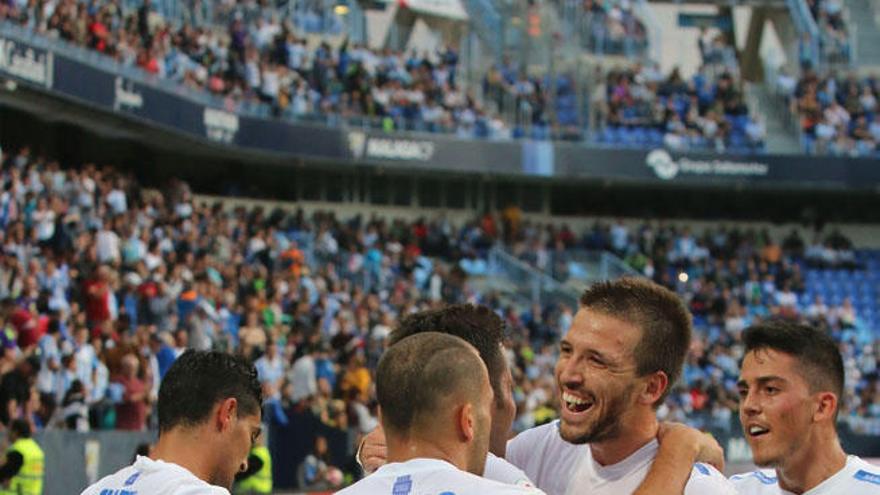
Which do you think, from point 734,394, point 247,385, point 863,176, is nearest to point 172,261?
point 734,394

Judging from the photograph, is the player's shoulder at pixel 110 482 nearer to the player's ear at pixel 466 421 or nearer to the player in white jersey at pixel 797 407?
the player's ear at pixel 466 421

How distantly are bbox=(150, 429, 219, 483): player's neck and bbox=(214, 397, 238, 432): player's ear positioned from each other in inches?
3.4

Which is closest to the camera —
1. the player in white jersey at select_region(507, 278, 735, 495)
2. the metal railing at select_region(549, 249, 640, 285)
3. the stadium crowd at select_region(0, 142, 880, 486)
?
the player in white jersey at select_region(507, 278, 735, 495)

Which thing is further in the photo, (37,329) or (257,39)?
(257,39)

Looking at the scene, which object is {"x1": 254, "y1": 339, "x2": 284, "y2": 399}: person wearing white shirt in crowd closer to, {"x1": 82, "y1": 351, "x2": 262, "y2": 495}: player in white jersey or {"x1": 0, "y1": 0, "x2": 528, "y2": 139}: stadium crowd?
{"x1": 0, "y1": 0, "x2": 528, "y2": 139}: stadium crowd

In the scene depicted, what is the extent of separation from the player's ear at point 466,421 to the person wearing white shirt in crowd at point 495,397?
461 millimetres

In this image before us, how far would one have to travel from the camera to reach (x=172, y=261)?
22.6 meters

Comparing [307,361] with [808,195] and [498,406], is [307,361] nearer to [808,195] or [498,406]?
[498,406]

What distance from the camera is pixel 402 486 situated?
456 cm

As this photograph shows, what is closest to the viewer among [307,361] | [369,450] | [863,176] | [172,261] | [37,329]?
[369,450]

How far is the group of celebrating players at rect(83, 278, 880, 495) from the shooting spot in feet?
15.1

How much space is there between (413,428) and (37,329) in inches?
523

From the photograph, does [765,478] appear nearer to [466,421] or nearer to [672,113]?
[466,421]

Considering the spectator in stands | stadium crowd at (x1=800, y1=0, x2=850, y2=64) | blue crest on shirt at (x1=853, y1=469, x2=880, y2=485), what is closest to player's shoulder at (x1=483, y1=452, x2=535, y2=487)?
blue crest on shirt at (x1=853, y1=469, x2=880, y2=485)
